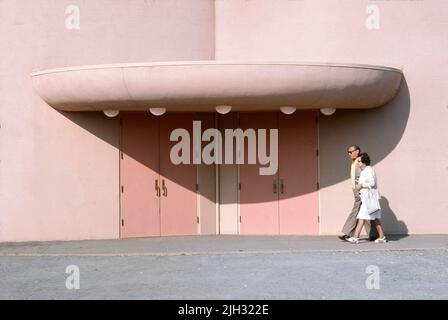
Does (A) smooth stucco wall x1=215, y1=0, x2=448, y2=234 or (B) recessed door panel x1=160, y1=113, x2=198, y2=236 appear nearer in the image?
(A) smooth stucco wall x1=215, y1=0, x2=448, y2=234

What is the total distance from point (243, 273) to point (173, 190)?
511cm

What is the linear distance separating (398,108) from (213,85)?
449 centimetres

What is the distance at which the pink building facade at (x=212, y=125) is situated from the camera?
587 inches

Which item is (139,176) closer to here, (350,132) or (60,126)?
(60,126)

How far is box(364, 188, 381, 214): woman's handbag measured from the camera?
44.9ft

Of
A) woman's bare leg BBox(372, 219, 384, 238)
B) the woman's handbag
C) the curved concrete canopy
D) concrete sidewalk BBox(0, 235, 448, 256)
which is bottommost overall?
concrete sidewalk BBox(0, 235, 448, 256)

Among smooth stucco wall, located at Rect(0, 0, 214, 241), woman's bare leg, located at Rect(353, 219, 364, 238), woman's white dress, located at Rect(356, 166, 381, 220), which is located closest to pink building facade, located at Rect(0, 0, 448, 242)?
smooth stucco wall, located at Rect(0, 0, 214, 241)

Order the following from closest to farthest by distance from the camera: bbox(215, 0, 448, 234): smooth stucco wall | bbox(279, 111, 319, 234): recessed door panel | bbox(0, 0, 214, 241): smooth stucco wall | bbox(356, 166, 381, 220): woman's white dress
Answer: bbox(356, 166, 381, 220): woman's white dress < bbox(0, 0, 214, 241): smooth stucco wall < bbox(215, 0, 448, 234): smooth stucco wall < bbox(279, 111, 319, 234): recessed door panel

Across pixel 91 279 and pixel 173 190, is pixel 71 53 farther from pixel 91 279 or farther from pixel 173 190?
→ pixel 91 279

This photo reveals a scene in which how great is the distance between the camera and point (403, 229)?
1526 centimetres

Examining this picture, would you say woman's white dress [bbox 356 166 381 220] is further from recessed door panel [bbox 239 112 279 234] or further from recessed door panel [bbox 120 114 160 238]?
recessed door panel [bbox 120 114 160 238]

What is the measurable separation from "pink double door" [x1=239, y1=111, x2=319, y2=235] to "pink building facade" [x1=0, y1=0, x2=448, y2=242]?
0.08 feet

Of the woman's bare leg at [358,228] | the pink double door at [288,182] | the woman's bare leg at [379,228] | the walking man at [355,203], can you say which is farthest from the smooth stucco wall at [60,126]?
the woman's bare leg at [379,228]

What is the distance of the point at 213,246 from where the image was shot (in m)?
13.9
